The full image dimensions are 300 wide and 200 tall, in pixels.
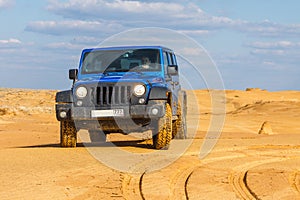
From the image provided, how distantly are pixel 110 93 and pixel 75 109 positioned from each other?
2.45 ft

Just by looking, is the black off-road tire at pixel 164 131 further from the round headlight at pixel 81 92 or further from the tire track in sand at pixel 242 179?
the tire track in sand at pixel 242 179

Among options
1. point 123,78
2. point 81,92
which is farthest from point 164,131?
point 81,92

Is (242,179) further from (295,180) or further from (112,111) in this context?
(112,111)

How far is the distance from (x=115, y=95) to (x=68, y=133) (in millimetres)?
1413

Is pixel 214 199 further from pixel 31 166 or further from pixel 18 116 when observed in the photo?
pixel 18 116

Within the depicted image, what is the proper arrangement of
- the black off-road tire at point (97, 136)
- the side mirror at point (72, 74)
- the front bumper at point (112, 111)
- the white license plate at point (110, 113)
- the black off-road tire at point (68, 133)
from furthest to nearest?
the black off-road tire at point (97, 136) → the side mirror at point (72, 74) → the black off-road tire at point (68, 133) → the white license plate at point (110, 113) → the front bumper at point (112, 111)

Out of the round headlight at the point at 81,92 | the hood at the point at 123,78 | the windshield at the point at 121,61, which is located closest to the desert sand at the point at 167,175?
the round headlight at the point at 81,92

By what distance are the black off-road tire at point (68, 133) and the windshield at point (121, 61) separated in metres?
1.42

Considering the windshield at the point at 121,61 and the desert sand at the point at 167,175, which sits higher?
the windshield at the point at 121,61

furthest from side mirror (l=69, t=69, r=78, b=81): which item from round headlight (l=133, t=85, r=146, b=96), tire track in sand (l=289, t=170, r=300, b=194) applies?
tire track in sand (l=289, t=170, r=300, b=194)

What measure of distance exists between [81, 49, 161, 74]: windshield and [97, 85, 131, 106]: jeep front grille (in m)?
1.13

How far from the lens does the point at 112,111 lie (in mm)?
11109

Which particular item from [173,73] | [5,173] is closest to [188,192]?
[5,173]

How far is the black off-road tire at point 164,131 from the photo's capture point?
1112 centimetres
